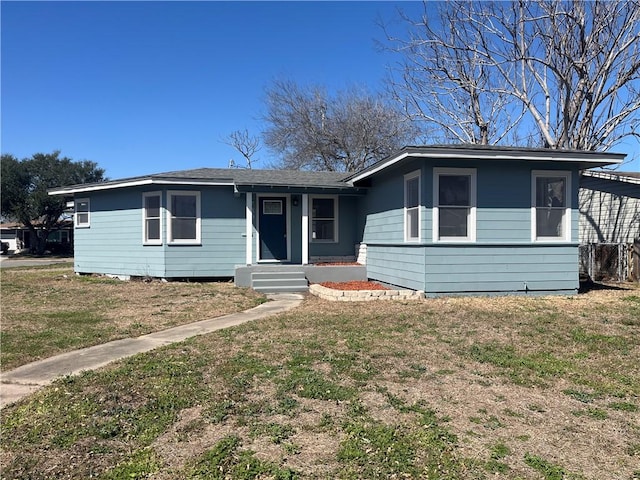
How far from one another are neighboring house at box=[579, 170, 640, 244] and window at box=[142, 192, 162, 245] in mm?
13422

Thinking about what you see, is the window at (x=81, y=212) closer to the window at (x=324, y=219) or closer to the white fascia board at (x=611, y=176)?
the window at (x=324, y=219)

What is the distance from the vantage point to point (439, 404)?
407cm

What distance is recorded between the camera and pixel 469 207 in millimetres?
9992

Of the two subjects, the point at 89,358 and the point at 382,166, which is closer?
the point at 89,358

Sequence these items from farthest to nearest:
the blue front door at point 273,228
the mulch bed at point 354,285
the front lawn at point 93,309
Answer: the blue front door at point 273,228
the mulch bed at point 354,285
the front lawn at point 93,309

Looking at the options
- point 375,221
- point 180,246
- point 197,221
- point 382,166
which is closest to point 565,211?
point 382,166

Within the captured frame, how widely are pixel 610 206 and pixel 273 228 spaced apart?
38.4 feet

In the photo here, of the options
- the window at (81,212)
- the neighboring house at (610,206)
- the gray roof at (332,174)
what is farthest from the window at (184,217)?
the neighboring house at (610,206)

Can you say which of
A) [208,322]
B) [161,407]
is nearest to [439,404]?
[161,407]

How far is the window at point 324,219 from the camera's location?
1417cm

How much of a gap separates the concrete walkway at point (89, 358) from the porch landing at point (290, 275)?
3.53 m

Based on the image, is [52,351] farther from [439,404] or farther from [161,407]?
[439,404]

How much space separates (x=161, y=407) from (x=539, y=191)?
30.1ft

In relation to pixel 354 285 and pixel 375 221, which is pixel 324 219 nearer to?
pixel 375 221
